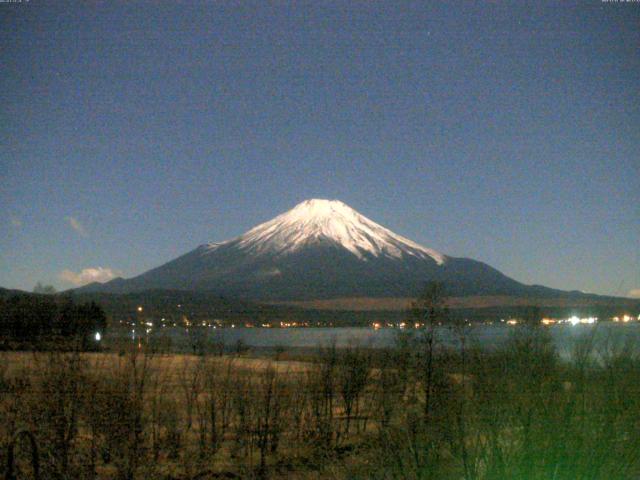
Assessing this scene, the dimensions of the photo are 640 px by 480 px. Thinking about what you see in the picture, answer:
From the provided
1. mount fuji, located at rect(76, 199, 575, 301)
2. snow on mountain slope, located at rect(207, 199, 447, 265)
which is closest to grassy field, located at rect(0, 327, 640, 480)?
mount fuji, located at rect(76, 199, 575, 301)

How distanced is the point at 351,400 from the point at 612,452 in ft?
39.0

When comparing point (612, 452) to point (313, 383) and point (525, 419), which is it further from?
point (313, 383)

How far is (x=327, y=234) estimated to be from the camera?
17000cm

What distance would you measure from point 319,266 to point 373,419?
143404 millimetres

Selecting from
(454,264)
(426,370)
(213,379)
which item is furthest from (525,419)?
(454,264)

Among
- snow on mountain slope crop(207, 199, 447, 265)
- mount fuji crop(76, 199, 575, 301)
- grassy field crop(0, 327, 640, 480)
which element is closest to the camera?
grassy field crop(0, 327, 640, 480)

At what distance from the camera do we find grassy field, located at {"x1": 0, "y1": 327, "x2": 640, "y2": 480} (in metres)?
3.83

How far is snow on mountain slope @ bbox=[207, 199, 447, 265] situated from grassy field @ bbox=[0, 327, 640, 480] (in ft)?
467

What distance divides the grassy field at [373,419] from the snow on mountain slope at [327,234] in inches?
5607

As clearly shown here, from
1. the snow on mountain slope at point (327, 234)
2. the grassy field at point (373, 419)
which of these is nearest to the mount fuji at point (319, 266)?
the snow on mountain slope at point (327, 234)

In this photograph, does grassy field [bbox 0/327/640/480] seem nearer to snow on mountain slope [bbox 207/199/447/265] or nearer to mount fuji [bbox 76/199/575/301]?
mount fuji [bbox 76/199/575/301]

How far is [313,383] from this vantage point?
14414mm

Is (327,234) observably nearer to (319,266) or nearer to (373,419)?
(319,266)

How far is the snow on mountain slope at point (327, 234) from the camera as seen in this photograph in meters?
164
